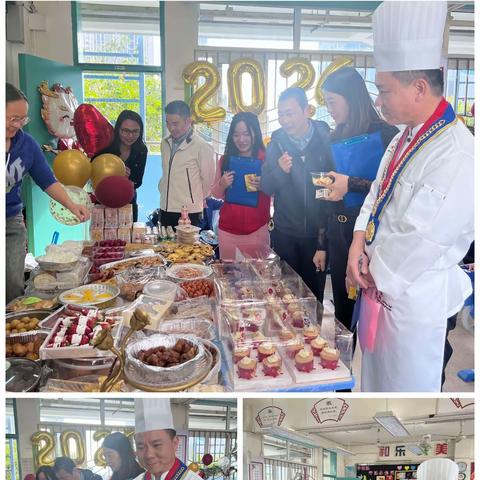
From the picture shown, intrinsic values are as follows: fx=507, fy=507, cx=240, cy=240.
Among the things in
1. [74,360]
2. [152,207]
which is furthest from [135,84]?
[74,360]

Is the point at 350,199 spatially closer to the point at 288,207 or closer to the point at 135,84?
the point at 288,207

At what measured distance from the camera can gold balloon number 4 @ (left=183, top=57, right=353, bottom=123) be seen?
133 inches

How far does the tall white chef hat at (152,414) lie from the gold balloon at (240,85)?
2.16m

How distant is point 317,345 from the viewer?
62.3 inches

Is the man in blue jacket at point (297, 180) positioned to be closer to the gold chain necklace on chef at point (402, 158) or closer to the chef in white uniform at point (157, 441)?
the gold chain necklace on chef at point (402, 158)

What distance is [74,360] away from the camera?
1.45 metres

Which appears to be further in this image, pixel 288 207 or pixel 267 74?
pixel 267 74

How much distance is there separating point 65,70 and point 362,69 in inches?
115

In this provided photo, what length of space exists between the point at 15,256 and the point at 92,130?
4.69 feet

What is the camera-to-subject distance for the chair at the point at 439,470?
8.98 feet

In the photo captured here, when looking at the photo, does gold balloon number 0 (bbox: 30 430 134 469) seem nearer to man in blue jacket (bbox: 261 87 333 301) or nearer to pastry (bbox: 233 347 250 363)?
pastry (bbox: 233 347 250 363)

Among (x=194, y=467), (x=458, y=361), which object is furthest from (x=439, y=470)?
(x=194, y=467)

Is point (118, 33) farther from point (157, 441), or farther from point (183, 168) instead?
point (157, 441)

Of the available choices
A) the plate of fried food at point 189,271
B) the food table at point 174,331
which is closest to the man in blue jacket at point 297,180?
the food table at point 174,331
